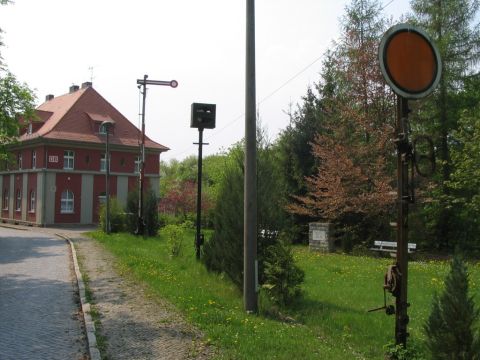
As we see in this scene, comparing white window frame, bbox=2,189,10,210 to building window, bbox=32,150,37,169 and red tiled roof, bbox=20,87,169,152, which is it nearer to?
red tiled roof, bbox=20,87,169,152

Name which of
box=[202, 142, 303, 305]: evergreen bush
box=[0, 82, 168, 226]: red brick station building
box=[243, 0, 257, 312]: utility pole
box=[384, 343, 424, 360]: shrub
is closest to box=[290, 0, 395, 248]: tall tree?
box=[202, 142, 303, 305]: evergreen bush

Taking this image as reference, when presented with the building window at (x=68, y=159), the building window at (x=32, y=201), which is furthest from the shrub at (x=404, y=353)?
the building window at (x=32, y=201)

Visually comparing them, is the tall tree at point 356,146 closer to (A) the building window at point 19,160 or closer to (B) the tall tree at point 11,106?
(B) the tall tree at point 11,106

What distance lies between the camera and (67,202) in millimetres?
41625

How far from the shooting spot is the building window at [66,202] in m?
41.3

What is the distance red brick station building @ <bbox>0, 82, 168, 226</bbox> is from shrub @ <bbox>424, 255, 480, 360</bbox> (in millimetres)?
36812

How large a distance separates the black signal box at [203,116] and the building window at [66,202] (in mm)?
30520

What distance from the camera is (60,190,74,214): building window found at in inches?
1628

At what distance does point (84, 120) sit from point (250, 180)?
38699mm

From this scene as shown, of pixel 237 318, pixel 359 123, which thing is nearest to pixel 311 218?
pixel 359 123

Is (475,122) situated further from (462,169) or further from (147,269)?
(147,269)

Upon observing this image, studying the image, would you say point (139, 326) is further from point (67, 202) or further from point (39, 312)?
point (67, 202)

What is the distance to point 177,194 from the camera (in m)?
38.6

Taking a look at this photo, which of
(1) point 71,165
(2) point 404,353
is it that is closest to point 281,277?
(2) point 404,353
